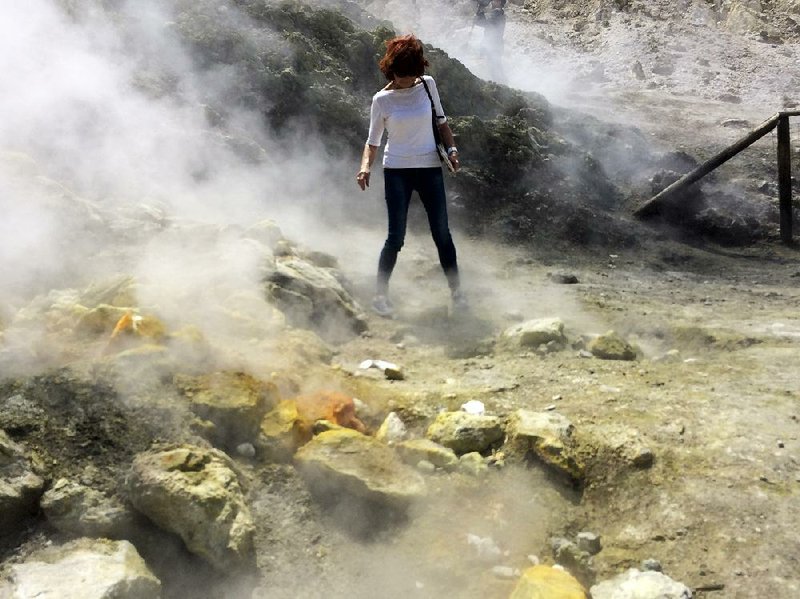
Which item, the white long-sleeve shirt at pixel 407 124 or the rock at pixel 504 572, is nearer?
the rock at pixel 504 572

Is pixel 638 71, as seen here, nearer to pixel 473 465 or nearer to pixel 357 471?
pixel 473 465

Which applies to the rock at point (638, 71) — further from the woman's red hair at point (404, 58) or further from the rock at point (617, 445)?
the rock at point (617, 445)

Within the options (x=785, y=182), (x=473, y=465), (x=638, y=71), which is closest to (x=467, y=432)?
→ (x=473, y=465)

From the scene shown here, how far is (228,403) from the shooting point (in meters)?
2.39

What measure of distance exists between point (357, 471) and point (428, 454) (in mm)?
312

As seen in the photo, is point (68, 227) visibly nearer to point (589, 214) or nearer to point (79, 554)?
point (79, 554)

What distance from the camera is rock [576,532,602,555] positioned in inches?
81.7

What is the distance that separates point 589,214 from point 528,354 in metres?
3.41

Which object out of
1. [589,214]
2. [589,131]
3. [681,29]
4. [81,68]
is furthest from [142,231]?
[681,29]

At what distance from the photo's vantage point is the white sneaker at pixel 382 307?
4105mm

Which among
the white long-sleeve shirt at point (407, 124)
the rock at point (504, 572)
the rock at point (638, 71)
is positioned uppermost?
the white long-sleeve shirt at point (407, 124)

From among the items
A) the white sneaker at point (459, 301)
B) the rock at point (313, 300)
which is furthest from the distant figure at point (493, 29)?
the rock at point (313, 300)

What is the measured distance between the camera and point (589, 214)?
646cm

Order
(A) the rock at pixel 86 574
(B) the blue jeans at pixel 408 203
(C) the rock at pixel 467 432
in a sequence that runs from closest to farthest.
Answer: (A) the rock at pixel 86 574
(C) the rock at pixel 467 432
(B) the blue jeans at pixel 408 203
